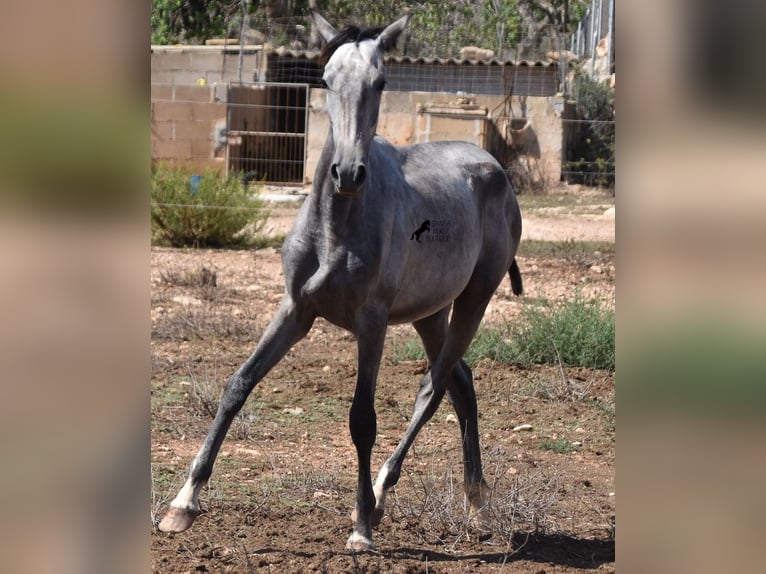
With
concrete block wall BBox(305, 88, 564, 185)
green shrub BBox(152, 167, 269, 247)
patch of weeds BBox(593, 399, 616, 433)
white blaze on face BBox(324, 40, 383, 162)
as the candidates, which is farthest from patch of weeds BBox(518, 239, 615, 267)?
white blaze on face BBox(324, 40, 383, 162)

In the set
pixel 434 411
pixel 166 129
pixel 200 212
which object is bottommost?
pixel 434 411

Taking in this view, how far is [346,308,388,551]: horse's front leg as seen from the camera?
4121mm

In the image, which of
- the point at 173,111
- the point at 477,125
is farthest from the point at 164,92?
the point at 477,125

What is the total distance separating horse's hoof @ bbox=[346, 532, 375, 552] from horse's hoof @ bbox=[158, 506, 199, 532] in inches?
27.0

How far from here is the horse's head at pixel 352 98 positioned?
366 centimetres

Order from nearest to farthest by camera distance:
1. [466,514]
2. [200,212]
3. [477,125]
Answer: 1. [466,514]
2. [200,212]
3. [477,125]

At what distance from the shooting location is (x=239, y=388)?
4.17 m

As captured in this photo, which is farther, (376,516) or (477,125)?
(477,125)

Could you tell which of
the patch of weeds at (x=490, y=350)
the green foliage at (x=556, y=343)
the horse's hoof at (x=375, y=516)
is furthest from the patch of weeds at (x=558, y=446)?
the horse's hoof at (x=375, y=516)

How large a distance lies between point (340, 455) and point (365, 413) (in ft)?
5.87

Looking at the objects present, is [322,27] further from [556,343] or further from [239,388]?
[556,343]

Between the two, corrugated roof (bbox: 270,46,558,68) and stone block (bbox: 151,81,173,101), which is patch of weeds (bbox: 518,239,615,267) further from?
stone block (bbox: 151,81,173,101)
